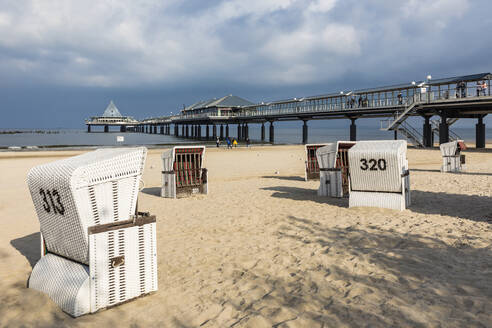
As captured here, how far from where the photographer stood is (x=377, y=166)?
725 centimetres

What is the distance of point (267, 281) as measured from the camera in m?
3.98

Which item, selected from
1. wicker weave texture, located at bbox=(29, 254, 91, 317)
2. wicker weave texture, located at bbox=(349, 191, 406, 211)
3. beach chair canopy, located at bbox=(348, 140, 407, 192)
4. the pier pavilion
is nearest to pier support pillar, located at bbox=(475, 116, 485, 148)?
beach chair canopy, located at bbox=(348, 140, 407, 192)

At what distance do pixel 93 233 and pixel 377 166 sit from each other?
19.6ft

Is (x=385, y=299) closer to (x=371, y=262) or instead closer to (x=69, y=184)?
(x=371, y=262)

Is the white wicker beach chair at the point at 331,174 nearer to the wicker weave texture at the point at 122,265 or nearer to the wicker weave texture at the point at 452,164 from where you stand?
the wicker weave texture at the point at 122,265

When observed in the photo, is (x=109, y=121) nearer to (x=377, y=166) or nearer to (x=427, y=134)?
(x=427, y=134)

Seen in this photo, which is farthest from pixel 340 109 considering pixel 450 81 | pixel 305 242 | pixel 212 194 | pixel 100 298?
pixel 100 298

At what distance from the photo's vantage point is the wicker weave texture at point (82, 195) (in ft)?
10.7

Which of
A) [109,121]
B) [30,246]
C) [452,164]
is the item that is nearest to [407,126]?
[452,164]

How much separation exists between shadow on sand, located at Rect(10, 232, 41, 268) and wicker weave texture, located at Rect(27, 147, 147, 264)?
5.48ft

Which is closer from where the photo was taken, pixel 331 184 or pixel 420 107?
pixel 331 184

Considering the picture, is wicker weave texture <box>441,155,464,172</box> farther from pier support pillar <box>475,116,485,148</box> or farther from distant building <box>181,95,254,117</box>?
distant building <box>181,95,254,117</box>

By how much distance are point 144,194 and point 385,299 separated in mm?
9017

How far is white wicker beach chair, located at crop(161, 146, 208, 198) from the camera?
1016cm
